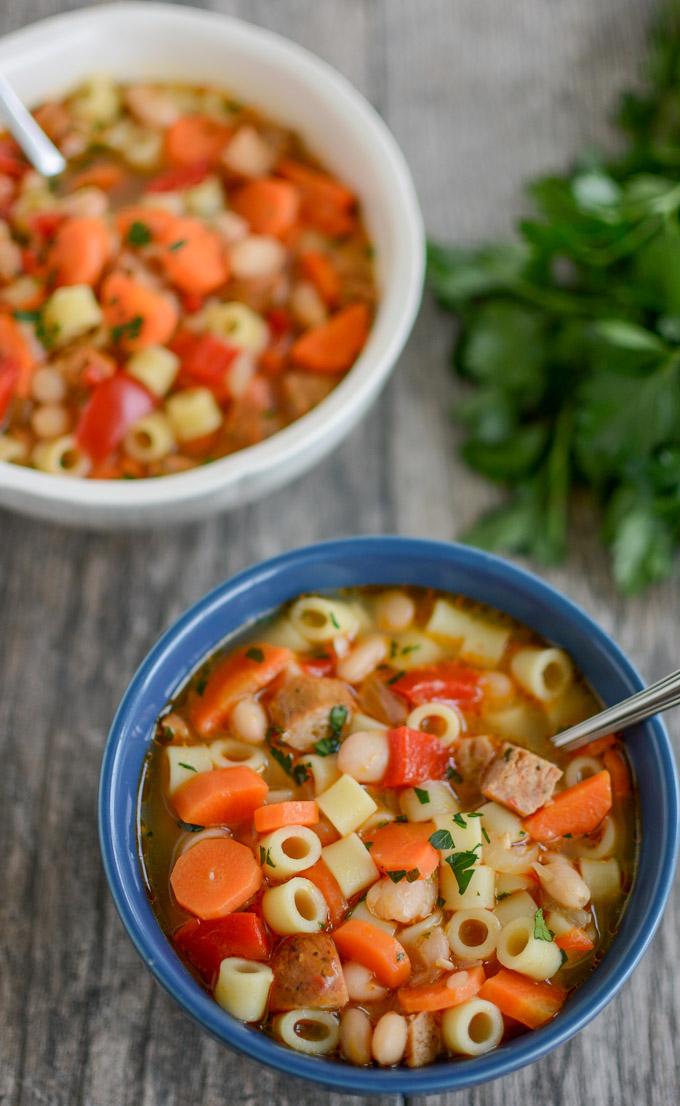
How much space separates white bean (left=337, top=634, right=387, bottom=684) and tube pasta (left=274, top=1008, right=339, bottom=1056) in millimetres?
602

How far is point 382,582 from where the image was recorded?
7.11 ft

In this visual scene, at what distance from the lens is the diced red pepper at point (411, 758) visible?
6.38 ft

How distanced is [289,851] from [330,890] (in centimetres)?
10

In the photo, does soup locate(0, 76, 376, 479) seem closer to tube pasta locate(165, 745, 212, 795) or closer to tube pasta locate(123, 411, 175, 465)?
tube pasta locate(123, 411, 175, 465)

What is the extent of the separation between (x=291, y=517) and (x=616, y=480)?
0.80m

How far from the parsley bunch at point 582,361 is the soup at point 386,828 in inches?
22.0

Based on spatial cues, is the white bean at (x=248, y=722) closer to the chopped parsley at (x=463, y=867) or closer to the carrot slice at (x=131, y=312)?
the chopped parsley at (x=463, y=867)

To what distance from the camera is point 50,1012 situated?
208 cm

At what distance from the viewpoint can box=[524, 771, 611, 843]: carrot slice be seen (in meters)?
1.93

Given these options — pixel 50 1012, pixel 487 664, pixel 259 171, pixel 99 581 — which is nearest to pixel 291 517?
pixel 99 581

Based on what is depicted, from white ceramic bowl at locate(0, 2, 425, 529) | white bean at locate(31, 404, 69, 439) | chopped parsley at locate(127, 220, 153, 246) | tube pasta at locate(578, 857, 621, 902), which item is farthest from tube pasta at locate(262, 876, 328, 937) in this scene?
chopped parsley at locate(127, 220, 153, 246)

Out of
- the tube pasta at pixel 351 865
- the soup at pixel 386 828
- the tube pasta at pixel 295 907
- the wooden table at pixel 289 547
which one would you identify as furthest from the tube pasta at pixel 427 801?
the wooden table at pixel 289 547

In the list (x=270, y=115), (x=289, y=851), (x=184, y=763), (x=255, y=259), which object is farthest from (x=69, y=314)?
(x=289, y=851)

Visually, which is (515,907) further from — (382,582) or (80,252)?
(80,252)
